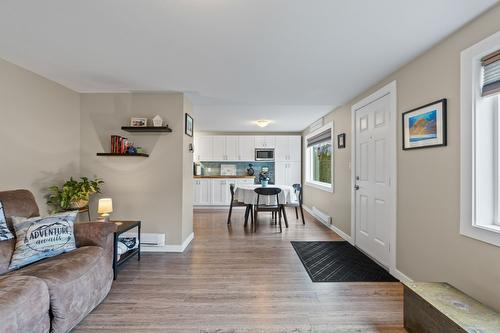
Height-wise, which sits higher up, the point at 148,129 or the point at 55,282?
the point at 148,129

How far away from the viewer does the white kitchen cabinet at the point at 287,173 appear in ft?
24.0

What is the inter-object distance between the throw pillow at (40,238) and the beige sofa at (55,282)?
6 cm

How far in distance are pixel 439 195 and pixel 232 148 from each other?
5673 millimetres

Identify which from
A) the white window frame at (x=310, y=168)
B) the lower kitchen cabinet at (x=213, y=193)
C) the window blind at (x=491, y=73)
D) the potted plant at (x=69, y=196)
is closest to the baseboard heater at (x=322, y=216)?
the white window frame at (x=310, y=168)

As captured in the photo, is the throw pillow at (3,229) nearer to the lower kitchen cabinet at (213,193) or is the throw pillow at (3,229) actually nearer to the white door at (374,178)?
the white door at (374,178)

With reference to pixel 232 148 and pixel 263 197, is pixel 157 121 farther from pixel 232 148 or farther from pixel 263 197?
pixel 232 148

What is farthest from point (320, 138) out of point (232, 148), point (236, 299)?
point (236, 299)

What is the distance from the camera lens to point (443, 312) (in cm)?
152

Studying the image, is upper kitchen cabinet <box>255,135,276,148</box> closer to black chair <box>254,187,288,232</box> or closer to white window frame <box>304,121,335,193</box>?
white window frame <box>304,121,335,193</box>

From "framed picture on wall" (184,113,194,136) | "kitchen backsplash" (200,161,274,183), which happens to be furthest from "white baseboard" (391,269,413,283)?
"kitchen backsplash" (200,161,274,183)

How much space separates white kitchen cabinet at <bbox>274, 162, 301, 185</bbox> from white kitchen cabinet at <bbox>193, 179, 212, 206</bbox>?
1.94 meters

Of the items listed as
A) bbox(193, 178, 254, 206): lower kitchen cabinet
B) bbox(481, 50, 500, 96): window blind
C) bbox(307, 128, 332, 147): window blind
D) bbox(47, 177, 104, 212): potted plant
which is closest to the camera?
bbox(481, 50, 500, 96): window blind

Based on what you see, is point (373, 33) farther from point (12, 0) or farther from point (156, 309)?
point (156, 309)

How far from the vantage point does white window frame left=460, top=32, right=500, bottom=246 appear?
1.74 m
